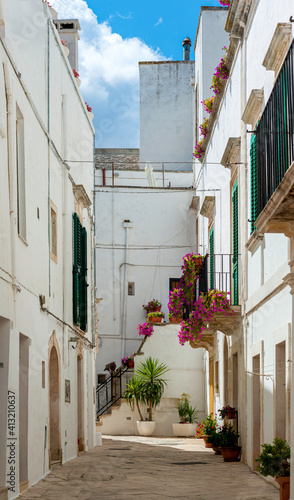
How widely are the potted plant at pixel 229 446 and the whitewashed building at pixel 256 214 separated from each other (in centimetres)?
40

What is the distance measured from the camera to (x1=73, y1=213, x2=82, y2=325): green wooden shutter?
17938 millimetres

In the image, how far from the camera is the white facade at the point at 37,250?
35.1 feet

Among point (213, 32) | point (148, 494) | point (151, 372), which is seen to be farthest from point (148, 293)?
point (148, 494)

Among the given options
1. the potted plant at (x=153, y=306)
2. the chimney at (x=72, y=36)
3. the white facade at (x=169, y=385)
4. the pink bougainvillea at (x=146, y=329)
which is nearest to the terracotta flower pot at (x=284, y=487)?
the chimney at (x=72, y=36)

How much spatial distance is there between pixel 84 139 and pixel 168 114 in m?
12.7

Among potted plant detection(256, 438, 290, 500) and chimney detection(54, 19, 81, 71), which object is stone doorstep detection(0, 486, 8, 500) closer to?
potted plant detection(256, 438, 290, 500)

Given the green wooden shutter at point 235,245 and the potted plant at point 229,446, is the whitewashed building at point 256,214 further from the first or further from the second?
the potted plant at point 229,446

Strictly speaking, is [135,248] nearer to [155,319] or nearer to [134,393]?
[155,319]

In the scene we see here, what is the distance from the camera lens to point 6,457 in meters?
10.3

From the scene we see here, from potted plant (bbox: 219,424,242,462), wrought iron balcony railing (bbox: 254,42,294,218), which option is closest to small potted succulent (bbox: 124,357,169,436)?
potted plant (bbox: 219,424,242,462)

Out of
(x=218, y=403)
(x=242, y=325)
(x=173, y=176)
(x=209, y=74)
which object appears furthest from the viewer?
(x=173, y=176)

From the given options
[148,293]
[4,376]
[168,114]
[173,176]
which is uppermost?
[168,114]

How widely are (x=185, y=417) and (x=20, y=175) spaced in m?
14.3

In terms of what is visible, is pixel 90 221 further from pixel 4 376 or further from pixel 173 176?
pixel 4 376
